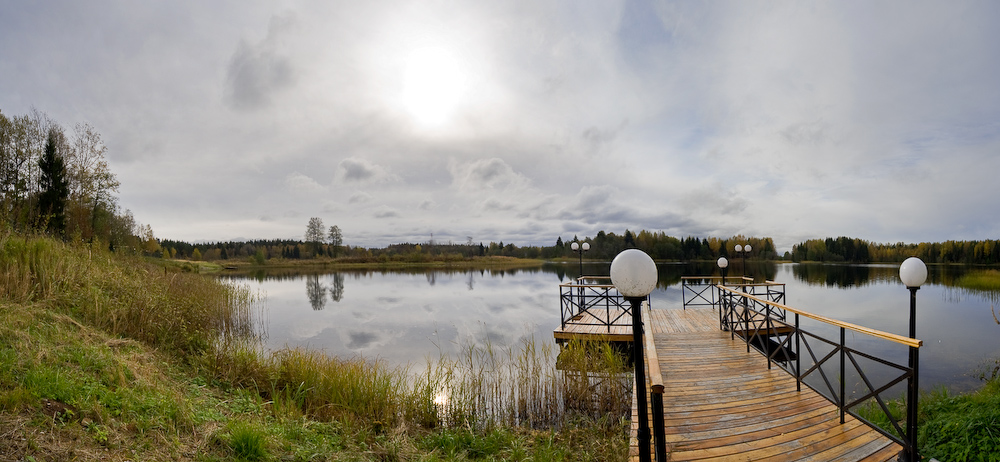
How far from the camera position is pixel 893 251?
5797 centimetres

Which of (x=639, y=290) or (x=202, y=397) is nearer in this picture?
(x=639, y=290)

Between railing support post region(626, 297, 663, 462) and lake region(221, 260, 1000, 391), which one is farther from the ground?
railing support post region(626, 297, 663, 462)

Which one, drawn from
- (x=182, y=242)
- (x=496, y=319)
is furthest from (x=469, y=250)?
(x=496, y=319)

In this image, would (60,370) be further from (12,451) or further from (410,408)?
(410,408)

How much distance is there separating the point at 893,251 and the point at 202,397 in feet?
272

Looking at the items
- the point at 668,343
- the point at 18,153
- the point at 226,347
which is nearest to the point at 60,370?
the point at 226,347

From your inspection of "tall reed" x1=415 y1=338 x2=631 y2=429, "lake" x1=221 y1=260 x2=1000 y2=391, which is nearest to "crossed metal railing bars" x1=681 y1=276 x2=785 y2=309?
"lake" x1=221 y1=260 x2=1000 y2=391

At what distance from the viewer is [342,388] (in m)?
5.27

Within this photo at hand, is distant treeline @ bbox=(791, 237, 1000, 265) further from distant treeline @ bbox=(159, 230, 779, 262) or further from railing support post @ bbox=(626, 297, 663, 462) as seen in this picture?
railing support post @ bbox=(626, 297, 663, 462)

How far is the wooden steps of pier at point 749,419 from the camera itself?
137 inches

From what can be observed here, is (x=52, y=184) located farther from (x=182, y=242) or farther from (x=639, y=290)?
(x=182, y=242)

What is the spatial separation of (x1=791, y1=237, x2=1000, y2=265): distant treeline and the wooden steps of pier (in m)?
50.6

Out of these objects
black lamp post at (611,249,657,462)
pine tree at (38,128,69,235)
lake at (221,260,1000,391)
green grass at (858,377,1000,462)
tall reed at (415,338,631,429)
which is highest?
pine tree at (38,128,69,235)

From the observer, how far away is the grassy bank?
306cm
